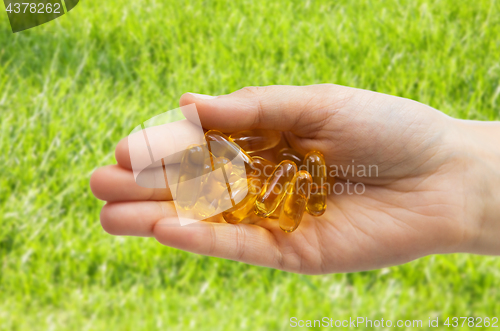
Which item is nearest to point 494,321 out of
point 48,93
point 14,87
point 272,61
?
point 272,61

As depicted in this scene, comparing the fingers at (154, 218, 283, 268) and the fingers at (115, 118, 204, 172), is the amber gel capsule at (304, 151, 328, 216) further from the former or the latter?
the fingers at (115, 118, 204, 172)

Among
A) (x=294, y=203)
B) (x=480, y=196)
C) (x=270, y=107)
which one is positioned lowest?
(x=480, y=196)

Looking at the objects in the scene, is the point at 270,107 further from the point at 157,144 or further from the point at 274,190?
the point at 157,144

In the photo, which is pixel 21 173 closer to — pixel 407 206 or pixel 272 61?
pixel 272 61

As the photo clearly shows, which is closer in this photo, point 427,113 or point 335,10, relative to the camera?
→ point 427,113

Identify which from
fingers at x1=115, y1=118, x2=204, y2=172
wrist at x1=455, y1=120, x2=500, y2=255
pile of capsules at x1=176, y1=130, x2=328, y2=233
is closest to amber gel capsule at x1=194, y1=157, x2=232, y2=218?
pile of capsules at x1=176, y1=130, x2=328, y2=233

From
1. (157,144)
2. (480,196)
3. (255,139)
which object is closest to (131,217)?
(157,144)

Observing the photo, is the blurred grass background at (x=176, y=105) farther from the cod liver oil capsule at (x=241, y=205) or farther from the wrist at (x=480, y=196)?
the cod liver oil capsule at (x=241, y=205)
